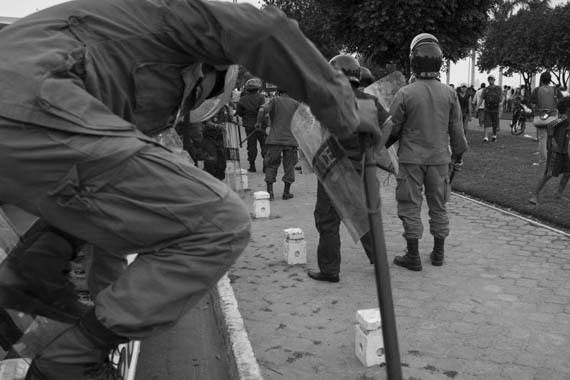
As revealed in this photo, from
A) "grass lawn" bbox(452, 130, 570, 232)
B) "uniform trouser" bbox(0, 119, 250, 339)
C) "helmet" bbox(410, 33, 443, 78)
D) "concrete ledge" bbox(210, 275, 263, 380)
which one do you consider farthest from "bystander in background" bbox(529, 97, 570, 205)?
"uniform trouser" bbox(0, 119, 250, 339)

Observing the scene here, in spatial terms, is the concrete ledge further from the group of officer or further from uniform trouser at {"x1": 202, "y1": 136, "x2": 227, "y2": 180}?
uniform trouser at {"x1": 202, "y1": 136, "x2": 227, "y2": 180}

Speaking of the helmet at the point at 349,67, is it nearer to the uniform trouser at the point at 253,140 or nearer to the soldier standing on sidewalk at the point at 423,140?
the soldier standing on sidewalk at the point at 423,140

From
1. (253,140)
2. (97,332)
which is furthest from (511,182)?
(97,332)

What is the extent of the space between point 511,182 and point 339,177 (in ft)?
26.5

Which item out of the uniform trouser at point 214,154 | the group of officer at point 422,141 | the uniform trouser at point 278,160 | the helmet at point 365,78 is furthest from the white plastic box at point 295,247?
the uniform trouser at point 214,154

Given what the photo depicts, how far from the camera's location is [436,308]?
4.06 m

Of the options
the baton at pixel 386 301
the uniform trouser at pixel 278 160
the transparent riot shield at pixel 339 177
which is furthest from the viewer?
the uniform trouser at pixel 278 160

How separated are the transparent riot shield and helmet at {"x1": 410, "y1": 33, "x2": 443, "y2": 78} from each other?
3037mm

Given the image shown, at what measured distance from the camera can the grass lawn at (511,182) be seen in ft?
23.6

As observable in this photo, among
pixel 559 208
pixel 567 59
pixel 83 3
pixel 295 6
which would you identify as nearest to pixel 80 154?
pixel 83 3

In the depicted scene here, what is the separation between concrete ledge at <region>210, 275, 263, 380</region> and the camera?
2.96 metres

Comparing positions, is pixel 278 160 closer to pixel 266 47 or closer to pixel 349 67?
pixel 349 67

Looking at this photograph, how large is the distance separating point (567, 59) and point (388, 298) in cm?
4192

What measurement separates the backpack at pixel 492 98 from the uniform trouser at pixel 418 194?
11499 mm
